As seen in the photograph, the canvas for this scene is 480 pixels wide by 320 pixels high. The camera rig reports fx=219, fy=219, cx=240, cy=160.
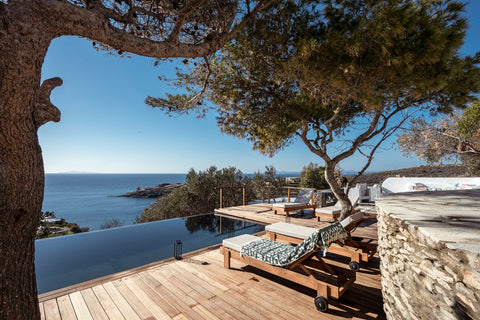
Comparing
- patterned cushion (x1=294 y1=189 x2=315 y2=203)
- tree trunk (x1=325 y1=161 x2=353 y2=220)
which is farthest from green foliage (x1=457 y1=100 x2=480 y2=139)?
tree trunk (x1=325 y1=161 x2=353 y2=220)

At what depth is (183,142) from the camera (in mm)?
26641

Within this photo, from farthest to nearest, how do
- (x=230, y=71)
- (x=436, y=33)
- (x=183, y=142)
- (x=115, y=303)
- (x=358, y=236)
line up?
(x=183, y=142) → (x=358, y=236) → (x=230, y=71) → (x=436, y=33) → (x=115, y=303)

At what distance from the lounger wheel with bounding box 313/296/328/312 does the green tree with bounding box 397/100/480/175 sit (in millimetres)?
8300

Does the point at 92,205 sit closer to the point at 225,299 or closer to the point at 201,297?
the point at 201,297

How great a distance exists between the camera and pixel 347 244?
388 centimetres

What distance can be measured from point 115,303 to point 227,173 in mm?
11841

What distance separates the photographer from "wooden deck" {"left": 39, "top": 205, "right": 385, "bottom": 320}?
101 inches

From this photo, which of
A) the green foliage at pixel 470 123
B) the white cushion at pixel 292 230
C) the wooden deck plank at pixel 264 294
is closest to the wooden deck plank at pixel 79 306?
the wooden deck plank at pixel 264 294

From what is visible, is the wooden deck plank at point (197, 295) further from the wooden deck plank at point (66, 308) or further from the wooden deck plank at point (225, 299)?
the wooden deck plank at point (66, 308)

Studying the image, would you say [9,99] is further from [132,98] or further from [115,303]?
[132,98]

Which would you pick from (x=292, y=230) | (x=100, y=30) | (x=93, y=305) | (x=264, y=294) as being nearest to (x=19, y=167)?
(x=100, y=30)

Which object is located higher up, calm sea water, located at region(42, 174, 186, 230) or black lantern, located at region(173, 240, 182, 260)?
black lantern, located at region(173, 240, 182, 260)

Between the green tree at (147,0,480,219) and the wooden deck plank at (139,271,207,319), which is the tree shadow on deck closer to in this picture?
the wooden deck plank at (139,271,207,319)

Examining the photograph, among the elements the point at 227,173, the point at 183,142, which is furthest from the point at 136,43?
the point at 183,142
